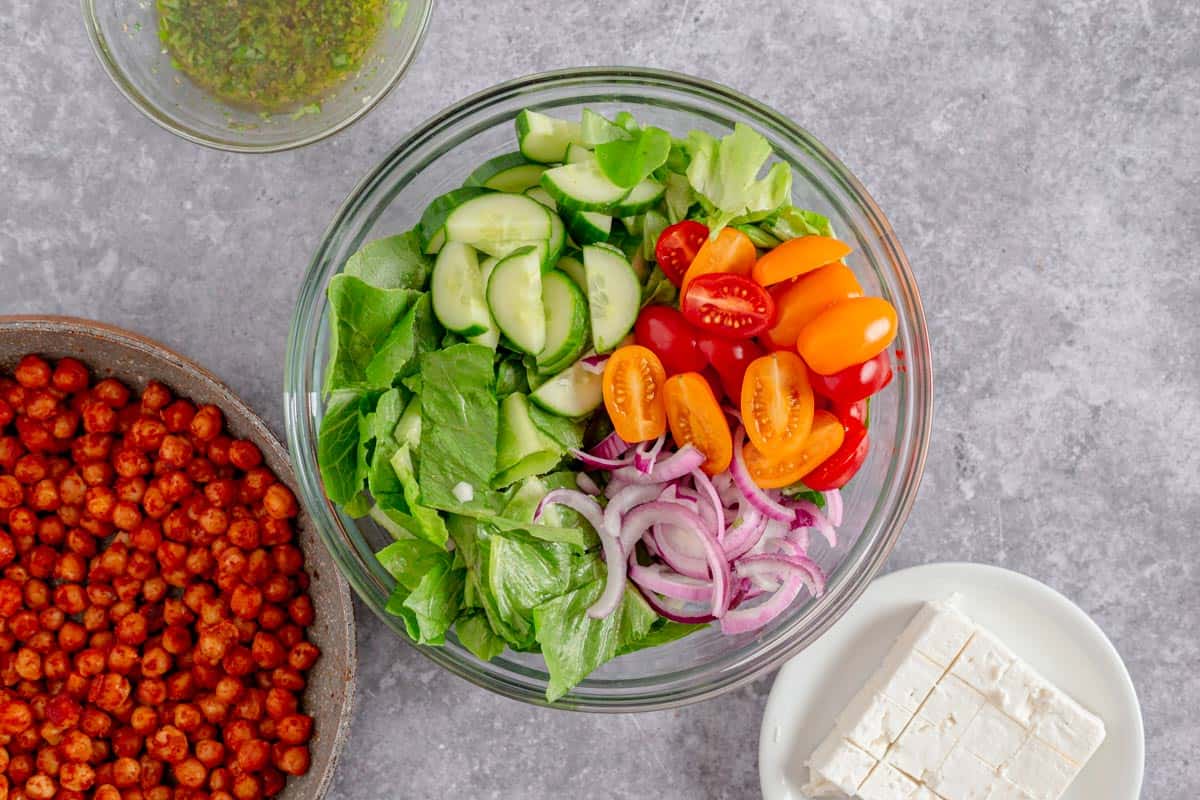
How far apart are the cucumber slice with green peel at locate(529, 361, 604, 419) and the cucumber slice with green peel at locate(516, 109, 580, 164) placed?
0.31 metres

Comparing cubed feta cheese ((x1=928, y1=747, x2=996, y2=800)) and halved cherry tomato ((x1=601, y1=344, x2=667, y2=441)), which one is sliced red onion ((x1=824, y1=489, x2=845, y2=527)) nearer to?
halved cherry tomato ((x1=601, y1=344, x2=667, y2=441))

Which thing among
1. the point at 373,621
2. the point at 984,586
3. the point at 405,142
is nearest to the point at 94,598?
the point at 373,621

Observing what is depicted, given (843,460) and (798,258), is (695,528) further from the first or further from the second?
(798,258)

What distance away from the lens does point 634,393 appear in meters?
1.54

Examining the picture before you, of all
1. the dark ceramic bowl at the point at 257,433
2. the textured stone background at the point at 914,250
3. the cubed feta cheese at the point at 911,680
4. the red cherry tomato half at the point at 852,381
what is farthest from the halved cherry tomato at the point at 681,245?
the cubed feta cheese at the point at 911,680

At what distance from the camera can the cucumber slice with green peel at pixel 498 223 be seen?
154 centimetres

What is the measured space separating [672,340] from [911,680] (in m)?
0.83

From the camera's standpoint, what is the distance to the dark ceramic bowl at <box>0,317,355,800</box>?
6.11 ft

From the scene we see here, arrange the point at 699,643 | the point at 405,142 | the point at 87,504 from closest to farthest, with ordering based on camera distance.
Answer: the point at 405,142
the point at 699,643
the point at 87,504

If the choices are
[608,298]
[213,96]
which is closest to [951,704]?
[608,298]

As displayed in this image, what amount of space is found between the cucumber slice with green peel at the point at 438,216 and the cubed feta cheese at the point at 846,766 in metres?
1.12

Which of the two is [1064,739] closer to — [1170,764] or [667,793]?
[1170,764]

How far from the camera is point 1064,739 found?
1.97 metres

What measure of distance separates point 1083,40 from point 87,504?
2010 mm
